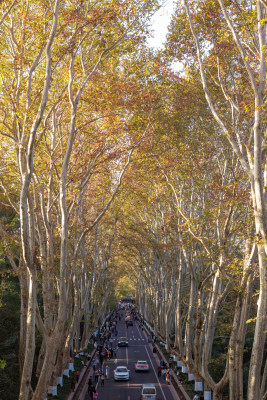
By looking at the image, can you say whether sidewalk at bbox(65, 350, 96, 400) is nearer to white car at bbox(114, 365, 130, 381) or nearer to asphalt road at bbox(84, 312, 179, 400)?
asphalt road at bbox(84, 312, 179, 400)

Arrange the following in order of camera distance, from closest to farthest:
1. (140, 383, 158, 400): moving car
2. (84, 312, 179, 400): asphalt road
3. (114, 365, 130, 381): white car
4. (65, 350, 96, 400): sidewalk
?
(140, 383, 158, 400): moving car → (65, 350, 96, 400): sidewalk → (84, 312, 179, 400): asphalt road → (114, 365, 130, 381): white car

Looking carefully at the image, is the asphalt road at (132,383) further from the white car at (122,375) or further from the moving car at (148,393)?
the moving car at (148,393)

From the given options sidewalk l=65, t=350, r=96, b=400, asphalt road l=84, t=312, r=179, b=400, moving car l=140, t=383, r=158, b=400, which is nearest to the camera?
moving car l=140, t=383, r=158, b=400

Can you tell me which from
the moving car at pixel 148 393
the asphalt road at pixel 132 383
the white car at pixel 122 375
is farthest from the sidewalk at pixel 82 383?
the moving car at pixel 148 393

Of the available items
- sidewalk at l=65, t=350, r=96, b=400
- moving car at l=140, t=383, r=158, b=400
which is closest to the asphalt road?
sidewalk at l=65, t=350, r=96, b=400

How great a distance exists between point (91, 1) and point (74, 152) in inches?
235

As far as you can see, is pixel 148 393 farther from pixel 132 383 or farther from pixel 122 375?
pixel 122 375

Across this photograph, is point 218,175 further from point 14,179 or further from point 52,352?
point 52,352

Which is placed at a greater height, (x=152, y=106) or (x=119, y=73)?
(x=119, y=73)

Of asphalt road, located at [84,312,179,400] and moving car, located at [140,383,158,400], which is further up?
moving car, located at [140,383,158,400]

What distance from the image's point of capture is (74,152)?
1697 centimetres

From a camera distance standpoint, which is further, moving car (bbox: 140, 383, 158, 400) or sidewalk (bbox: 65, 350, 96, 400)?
sidewalk (bbox: 65, 350, 96, 400)

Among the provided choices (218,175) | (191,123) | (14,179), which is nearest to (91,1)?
(191,123)

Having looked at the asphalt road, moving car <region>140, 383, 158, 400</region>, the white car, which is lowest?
the asphalt road
